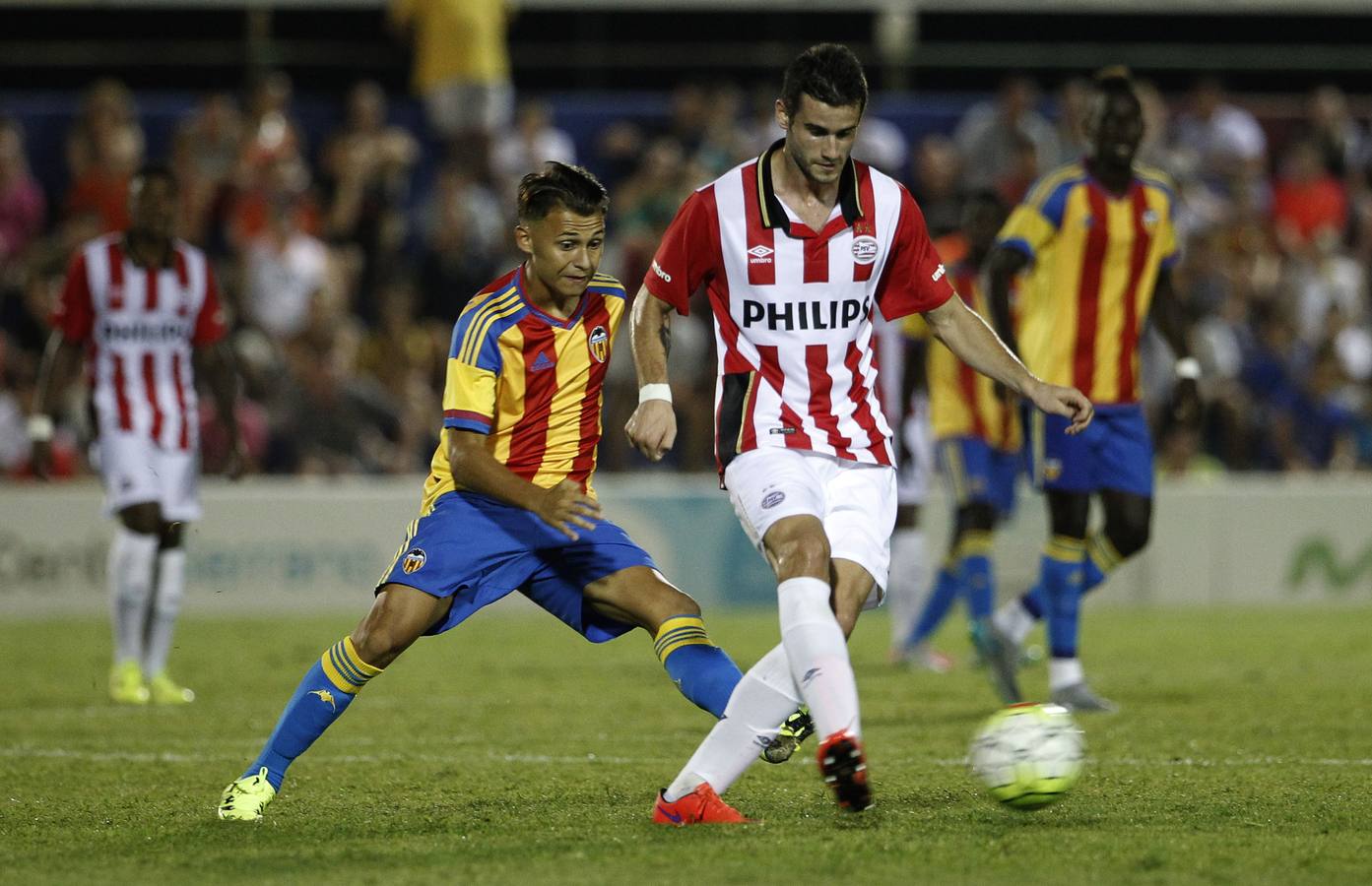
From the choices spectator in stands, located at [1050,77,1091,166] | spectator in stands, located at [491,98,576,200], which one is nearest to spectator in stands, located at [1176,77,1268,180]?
spectator in stands, located at [1050,77,1091,166]

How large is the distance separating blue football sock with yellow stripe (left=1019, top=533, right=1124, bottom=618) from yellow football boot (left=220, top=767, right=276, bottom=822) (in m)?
4.29

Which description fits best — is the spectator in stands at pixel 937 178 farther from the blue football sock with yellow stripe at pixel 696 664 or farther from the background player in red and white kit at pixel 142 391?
the blue football sock with yellow stripe at pixel 696 664

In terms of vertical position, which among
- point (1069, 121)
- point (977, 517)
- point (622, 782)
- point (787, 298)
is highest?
point (1069, 121)

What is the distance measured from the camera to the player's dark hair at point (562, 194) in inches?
224

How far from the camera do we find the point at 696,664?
566cm

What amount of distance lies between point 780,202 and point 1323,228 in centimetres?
1375

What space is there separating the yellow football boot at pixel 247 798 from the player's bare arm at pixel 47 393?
4.08 meters

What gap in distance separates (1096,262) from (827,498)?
12.2ft

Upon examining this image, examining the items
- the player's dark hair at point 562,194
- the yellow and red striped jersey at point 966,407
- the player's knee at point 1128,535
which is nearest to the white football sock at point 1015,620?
the player's knee at point 1128,535

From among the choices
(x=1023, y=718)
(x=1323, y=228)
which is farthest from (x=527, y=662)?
(x=1323, y=228)

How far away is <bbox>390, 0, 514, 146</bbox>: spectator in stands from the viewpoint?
645 inches

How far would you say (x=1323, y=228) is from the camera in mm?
17922

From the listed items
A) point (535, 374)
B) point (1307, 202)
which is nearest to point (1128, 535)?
point (535, 374)

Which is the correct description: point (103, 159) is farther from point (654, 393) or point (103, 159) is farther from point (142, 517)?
point (654, 393)
